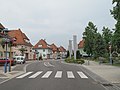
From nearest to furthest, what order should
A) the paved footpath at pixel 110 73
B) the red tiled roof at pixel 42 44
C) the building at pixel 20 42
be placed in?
the paved footpath at pixel 110 73
the building at pixel 20 42
the red tiled roof at pixel 42 44

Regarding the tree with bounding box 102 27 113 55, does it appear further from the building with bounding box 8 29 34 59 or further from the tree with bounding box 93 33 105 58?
the building with bounding box 8 29 34 59

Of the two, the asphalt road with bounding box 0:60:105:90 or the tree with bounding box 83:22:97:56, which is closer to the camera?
the asphalt road with bounding box 0:60:105:90

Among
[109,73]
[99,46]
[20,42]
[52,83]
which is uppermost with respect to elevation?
[20,42]

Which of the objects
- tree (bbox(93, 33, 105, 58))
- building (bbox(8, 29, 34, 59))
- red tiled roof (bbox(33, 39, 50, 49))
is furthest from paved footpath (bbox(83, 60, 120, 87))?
red tiled roof (bbox(33, 39, 50, 49))

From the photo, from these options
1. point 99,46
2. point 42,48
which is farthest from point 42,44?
point 99,46

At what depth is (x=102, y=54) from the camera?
67.9 metres

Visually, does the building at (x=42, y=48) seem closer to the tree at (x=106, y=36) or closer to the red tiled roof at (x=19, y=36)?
the red tiled roof at (x=19, y=36)

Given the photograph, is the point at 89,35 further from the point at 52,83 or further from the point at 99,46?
the point at 52,83

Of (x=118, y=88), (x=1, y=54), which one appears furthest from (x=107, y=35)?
(x=118, y=88)

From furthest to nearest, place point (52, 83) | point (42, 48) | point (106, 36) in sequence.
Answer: point (42, 48) → point (106, 36) → point (52, 83)

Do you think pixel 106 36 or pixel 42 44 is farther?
pixel 42 44

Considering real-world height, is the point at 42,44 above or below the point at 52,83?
above

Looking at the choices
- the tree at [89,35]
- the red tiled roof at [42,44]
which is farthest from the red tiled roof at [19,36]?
the red tiled roof at [42,44]

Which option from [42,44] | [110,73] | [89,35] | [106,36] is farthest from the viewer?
[42,44]
